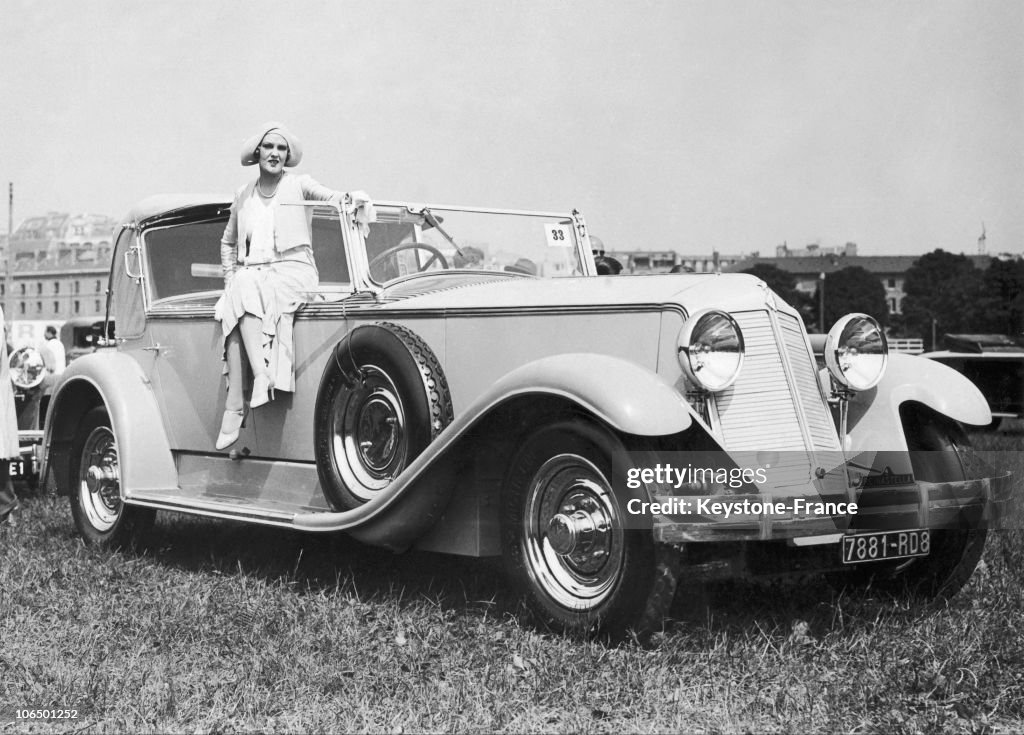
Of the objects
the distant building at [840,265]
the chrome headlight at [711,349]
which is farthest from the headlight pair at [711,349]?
the distant building at [840,265]

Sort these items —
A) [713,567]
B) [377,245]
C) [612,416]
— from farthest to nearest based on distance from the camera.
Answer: [377,245] < [713,567] < [612,416]

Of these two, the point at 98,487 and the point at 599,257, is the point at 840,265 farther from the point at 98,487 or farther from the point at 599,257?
the point at 98,487

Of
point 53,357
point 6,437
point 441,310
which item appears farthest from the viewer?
point 53,357

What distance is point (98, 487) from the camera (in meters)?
6.57

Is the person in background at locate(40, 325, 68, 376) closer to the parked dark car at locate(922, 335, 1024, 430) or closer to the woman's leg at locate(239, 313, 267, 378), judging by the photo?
the woman's leg at locate(239, 313, 267, 378)

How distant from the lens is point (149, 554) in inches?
247

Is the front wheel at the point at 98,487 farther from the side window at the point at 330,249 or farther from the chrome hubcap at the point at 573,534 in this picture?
the chrome hubcap at the point at 573,534

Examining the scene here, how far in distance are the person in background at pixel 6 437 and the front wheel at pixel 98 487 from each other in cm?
54

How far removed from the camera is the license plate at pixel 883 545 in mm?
4004

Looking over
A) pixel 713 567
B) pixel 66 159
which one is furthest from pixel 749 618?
pixel 66 159

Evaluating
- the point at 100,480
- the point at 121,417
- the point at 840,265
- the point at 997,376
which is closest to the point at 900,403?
the point at 121,417

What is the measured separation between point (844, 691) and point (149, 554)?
396 cm

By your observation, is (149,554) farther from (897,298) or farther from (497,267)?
(897,298)

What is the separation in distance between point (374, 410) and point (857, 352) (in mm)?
1983
